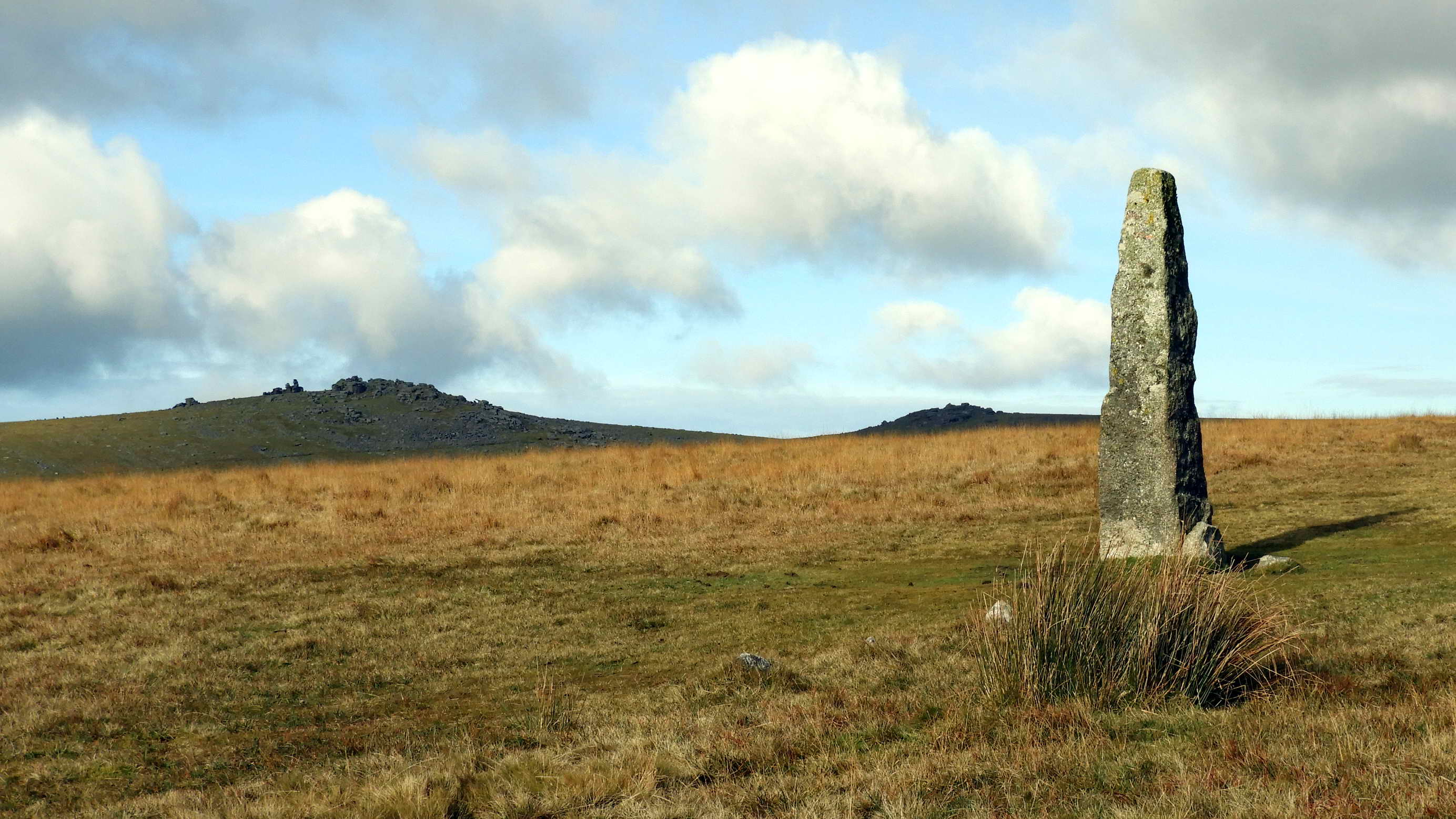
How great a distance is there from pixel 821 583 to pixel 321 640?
647 cm

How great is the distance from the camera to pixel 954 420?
62781 millimetres

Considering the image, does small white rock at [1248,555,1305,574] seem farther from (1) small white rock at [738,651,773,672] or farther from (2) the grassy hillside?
(1) small white rock at [738,651,773,672]

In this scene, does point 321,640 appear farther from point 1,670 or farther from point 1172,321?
point 1172,321

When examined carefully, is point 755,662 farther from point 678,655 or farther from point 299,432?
point 299,432

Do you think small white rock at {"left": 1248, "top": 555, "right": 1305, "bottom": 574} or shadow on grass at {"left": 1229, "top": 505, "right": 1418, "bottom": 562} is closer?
small white rock at {"left": 1248, "top": 555, "right": 1305, "bottom": 574}

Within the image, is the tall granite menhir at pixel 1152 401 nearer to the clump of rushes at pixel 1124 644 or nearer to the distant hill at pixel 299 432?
→ the clump of rushes at pixel 1124 644

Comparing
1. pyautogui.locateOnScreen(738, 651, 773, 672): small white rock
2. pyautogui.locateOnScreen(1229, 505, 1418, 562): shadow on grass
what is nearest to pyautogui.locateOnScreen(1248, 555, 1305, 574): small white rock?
pyautogui.locateOnScreen(1229, 505, 1418, 562): shadow on grass

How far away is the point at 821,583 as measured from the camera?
599 inches

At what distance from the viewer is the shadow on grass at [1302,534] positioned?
1529 centimetres

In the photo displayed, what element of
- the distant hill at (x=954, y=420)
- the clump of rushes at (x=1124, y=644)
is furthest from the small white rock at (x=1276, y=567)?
the distant hill at (x=954, y=420)

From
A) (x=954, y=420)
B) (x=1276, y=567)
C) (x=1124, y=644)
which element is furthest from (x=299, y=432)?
(x=1124, y=644)

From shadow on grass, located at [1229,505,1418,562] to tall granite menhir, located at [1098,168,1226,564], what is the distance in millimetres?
1254

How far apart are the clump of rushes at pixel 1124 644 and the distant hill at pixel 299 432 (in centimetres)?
4951

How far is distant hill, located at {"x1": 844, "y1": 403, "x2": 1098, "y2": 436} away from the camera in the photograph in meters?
59.8
